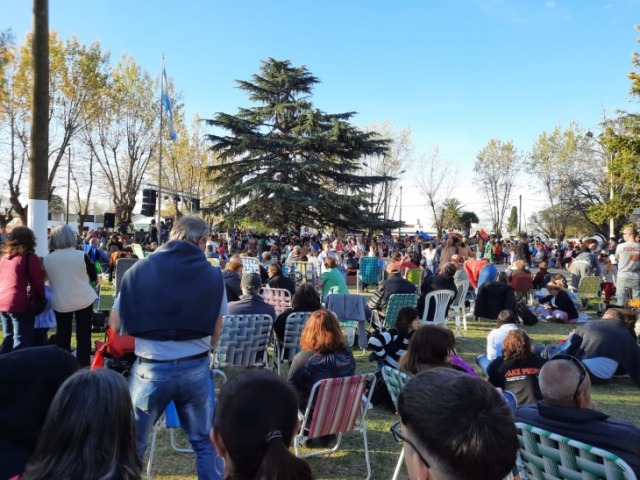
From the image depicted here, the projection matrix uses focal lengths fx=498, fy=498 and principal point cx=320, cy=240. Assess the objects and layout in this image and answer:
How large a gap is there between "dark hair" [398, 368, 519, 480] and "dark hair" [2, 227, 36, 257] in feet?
16.1

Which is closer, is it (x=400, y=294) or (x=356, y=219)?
(x=400, y=294)

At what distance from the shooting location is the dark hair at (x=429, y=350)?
3.71 meters

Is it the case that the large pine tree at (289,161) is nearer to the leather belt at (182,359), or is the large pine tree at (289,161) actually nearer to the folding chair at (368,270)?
the folding chair at (368,270)

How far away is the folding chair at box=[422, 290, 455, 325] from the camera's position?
8.59m

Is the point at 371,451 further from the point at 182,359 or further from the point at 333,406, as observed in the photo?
the point at 182,359

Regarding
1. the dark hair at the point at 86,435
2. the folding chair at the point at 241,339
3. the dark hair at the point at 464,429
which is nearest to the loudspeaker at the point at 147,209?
the folding chair at the point at 241,339

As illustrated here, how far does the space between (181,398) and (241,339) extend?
2.44 meters

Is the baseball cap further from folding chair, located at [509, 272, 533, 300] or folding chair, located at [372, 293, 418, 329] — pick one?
folding chair, located at [509, 272, 533, 300]

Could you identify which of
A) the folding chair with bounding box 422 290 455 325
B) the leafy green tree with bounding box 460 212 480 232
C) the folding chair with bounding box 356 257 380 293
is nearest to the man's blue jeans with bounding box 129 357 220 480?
the folding chair with bounding box 422 290 455 325

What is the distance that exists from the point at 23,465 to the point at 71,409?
0.75 meters

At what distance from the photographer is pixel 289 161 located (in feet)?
101

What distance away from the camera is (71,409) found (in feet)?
5.16


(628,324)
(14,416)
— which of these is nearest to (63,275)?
(14,416)

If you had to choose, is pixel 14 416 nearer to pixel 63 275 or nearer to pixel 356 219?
pixel 63 275
